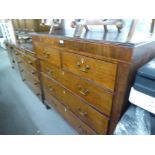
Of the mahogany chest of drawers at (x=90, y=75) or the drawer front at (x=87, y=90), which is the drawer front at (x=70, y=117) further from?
the drawer front at (x=87, y=90)

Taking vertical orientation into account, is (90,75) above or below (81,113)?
above

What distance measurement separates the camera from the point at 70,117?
1437mm

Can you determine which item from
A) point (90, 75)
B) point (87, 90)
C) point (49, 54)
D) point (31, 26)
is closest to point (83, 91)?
point (87, 90)

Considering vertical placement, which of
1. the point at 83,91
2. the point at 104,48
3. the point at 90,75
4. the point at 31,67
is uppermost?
the point at 104,48

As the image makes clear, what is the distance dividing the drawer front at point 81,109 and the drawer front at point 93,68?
0.91ft

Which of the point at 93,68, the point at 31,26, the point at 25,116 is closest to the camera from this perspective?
the point at 93,68

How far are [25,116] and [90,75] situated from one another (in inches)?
51.5

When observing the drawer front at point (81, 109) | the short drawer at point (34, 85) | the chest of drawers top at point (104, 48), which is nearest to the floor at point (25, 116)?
the short drawer at point (34, 85)

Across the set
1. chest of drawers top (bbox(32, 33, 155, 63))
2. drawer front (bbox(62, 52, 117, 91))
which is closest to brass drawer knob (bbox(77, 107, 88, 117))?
drawer front (bbox(62, 52, 117, 91))

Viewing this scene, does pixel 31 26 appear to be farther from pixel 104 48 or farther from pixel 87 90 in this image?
pixel 104 48

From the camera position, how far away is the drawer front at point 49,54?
48.6 inches

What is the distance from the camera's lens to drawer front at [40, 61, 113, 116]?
3.04 ft

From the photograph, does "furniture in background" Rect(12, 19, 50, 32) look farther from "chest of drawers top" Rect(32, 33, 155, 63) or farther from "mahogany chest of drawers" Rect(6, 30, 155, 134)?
"chest of drawers top" Rect(32, 33, 155, 63)
